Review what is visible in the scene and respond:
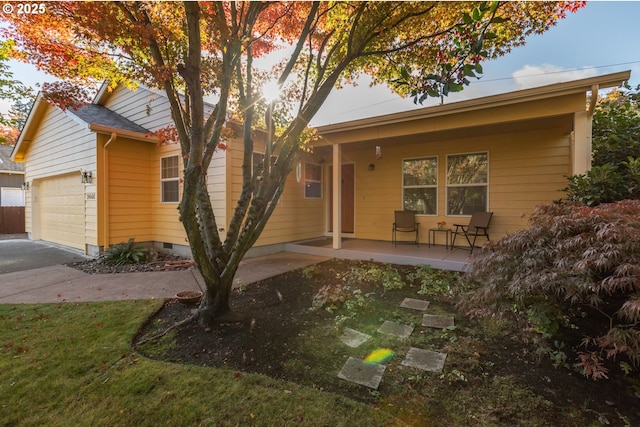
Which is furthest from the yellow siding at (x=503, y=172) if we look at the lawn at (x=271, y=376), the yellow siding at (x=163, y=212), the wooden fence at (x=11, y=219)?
the wooden fence at (x=11, y=219)

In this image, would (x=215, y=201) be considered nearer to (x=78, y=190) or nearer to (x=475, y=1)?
(x=78, y=190)

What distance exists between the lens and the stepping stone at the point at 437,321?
3.01 metres

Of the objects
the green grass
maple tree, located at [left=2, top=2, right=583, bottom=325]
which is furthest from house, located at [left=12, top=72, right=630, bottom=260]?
the green grass

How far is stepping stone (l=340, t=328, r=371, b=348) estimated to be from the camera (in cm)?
268

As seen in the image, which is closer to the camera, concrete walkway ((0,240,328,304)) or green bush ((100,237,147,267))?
concrete walkway ((0,240,328,304))

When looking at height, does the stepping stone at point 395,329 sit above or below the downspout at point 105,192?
below

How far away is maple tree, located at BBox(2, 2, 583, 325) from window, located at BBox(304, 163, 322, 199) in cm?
326

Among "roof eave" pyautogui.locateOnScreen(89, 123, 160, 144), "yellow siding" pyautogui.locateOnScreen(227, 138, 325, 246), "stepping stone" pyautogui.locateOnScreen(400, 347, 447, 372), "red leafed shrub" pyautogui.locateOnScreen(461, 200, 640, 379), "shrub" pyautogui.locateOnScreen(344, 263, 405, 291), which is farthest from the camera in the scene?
"yellow siding" pyautogui.locateOnScreen(227, 138, 325, 246)

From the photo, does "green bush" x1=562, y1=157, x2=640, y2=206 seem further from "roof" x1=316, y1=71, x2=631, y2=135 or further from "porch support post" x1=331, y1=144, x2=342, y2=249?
"porch support post" x1=331, y1=144, x2=342, y2=249

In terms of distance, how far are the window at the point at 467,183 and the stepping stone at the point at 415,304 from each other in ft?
12.0

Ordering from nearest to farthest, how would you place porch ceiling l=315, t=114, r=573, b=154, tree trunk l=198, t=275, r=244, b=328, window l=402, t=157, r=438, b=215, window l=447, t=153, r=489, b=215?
tree trunk l=198, t=275, r=244, b=328, porch ceiling l=315, t=114, r=573, b=154, window l=447, t=153, r=489, b=215, window l=402, t=157, r=438, b=215

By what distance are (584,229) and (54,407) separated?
389 cm

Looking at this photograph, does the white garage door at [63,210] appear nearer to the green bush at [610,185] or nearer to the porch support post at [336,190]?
the porch support post at [336,190]

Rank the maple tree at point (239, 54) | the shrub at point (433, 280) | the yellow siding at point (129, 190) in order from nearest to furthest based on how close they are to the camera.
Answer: the maple tree at point (239, 54) < the shrub at point (433, 280) < the yellow siding at point (129, 190)
